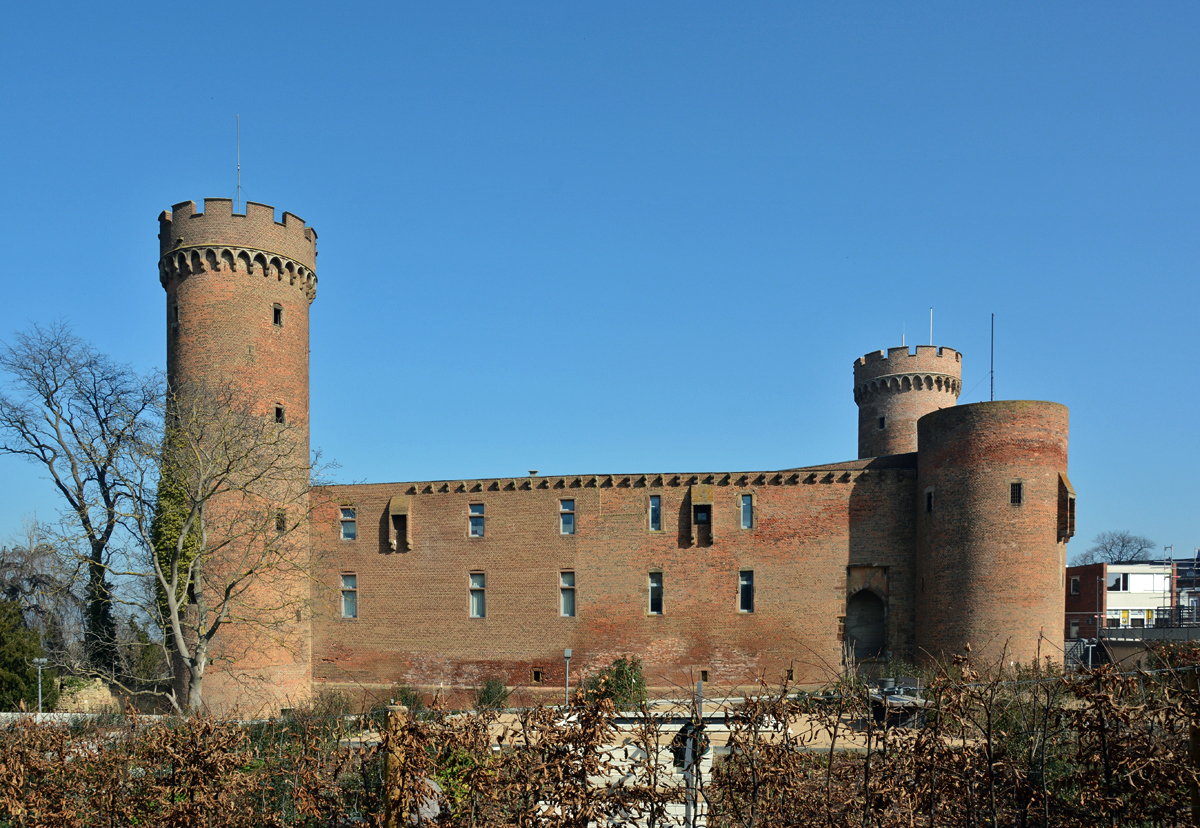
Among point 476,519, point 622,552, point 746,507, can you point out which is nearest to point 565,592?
point 622,552

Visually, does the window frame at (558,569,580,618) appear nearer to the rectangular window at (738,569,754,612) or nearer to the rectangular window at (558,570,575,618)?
the rectangular window at (558,570,575,618)

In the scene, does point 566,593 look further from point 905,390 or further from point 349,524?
point 905,390

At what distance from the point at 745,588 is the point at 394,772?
2418 centimetres

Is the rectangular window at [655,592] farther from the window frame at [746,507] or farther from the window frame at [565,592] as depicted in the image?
the window frame at [746,507]

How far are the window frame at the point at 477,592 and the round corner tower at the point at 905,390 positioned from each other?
21029 mm

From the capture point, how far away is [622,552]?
98.9 ft

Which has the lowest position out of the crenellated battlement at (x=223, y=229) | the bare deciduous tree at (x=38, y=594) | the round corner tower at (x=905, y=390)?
the bare deciduous tree at (x=38, y=594)

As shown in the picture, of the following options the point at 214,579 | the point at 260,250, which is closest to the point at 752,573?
the point at 214,579

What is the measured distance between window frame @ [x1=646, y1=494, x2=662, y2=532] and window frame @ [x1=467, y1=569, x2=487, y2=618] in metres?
5.62

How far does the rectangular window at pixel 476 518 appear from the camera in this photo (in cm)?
3119

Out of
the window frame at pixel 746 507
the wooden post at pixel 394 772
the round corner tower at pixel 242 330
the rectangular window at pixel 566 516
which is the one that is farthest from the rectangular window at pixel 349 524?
the wooden post at pixel 394 772

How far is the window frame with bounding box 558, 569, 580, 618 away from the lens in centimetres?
3011

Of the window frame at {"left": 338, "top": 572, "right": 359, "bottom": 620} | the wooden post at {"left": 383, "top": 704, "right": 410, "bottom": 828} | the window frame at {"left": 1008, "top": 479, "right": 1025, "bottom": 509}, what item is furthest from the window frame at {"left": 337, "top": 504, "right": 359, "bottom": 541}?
the wooden post at {"left": 383, "top": 704, "right": 410, "bottom": 828}

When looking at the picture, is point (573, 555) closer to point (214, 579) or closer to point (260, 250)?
point (214, 579)
